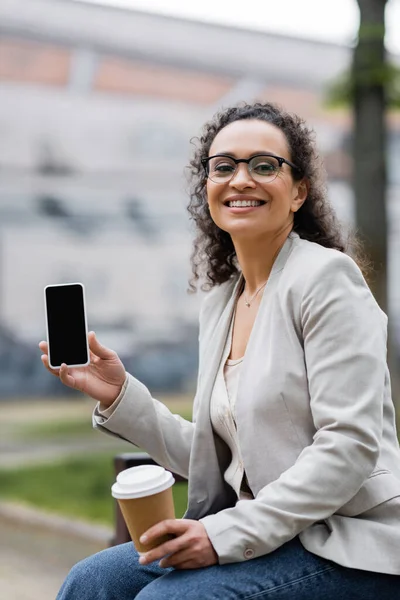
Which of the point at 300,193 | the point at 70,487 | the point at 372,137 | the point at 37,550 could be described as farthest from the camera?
the point at 70,487

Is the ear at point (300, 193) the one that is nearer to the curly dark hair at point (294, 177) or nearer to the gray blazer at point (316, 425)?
the curly dark hair at point (294, 177)

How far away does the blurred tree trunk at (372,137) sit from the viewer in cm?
442

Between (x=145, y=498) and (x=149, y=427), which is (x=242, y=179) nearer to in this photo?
(x=149, y=427)

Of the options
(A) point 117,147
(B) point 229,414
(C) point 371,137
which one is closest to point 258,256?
(B) point 229,414

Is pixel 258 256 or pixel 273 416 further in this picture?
pixel 258 256

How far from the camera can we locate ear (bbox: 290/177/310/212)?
83.7 inches

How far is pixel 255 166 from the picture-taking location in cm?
204

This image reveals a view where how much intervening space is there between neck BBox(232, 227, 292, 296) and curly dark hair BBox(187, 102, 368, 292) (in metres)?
0.09

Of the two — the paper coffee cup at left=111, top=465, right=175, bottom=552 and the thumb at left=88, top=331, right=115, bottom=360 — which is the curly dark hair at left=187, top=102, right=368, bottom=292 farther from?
the paper coffee cup at left=111, top=465, right=175, bottom=552

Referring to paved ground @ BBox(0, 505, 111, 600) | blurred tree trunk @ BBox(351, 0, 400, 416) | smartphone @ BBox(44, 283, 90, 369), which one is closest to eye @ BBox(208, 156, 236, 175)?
smartphone @ BBox(44, 283, 90, 369)

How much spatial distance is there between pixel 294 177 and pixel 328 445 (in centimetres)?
73

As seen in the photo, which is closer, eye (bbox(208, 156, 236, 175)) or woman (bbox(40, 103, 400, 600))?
woman (bbox(40, 103, 400, 600))

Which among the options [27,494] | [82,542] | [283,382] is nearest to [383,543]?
[283,382]

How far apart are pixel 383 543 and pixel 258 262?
0.75 meters
